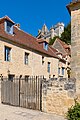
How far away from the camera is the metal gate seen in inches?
433

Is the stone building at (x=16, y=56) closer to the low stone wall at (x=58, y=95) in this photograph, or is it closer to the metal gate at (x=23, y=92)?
the metal gate at (x=23, y=92)

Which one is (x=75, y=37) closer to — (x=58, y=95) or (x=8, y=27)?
(x=58, y=95)

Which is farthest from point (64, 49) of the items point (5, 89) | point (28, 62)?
point (5, 89)

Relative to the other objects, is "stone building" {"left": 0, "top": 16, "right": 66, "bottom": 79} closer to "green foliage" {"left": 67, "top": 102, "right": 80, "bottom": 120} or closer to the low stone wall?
the low stone wall

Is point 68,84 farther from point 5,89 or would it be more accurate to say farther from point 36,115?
point 5,89

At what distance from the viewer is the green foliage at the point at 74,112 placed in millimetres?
8621

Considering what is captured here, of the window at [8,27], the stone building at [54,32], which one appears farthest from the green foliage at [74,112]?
the stone building at [54,32]

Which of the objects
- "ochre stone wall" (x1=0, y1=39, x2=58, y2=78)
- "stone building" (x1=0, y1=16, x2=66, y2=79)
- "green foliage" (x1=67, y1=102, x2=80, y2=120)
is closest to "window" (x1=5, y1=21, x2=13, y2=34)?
"stone building" (x1=0, y1=16, x2=66, y2=79)

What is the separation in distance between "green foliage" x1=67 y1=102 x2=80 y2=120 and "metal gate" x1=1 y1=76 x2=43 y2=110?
211 cm

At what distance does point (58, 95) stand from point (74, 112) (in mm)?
1368

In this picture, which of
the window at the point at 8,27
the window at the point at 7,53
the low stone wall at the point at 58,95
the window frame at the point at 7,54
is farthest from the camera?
the window at the point at 8,27

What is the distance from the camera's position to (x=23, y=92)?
474 inches

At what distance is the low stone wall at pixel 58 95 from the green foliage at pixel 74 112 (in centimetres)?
33

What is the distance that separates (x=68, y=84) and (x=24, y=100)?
3.46m
